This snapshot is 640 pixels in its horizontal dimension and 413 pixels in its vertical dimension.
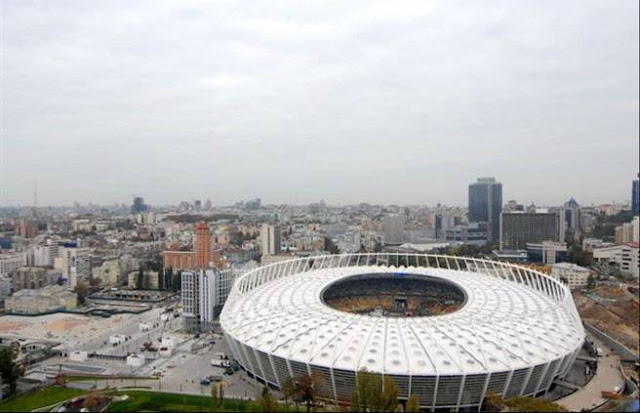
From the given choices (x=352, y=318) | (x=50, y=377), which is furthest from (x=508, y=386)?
(x=50, y=377)

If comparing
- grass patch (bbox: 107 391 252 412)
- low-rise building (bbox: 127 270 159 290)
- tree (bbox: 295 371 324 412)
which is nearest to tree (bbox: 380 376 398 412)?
tree (bbox: 295 371 324 412)

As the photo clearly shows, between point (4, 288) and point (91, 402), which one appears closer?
point (91, 402)

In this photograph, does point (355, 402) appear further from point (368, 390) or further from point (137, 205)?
point (137, 205)

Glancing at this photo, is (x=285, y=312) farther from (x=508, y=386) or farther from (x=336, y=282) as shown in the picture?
(x=508, y=386)

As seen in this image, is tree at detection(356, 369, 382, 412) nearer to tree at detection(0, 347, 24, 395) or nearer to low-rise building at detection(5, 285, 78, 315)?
tree at detection(0, 347, 24, 395)

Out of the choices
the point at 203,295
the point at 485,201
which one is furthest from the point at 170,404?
the point at 485,201

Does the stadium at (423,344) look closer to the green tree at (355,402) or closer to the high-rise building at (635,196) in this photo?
the green tree at (355,402)

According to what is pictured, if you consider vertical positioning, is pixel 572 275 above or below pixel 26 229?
below
